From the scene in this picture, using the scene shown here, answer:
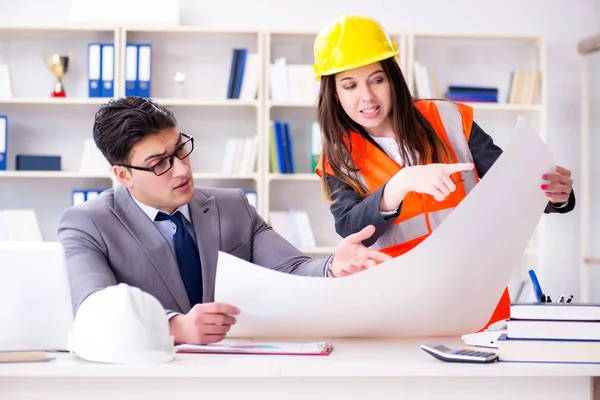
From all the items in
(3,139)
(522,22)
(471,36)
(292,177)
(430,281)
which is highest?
(522,22)

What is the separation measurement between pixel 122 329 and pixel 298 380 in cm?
26

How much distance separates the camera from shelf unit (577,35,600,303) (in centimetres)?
462

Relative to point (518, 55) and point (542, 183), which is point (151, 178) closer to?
point (542, 183)

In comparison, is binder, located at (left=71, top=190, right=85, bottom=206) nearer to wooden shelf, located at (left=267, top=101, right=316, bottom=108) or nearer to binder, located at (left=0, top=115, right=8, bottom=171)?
binder, located at (left=0, top=115, right=8, bottom=171)

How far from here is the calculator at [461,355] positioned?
120cm

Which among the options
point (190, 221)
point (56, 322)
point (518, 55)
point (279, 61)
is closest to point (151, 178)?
point (190, 221)

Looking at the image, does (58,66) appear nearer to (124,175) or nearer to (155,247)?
(124,175)

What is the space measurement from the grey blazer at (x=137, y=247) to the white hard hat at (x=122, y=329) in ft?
1.29

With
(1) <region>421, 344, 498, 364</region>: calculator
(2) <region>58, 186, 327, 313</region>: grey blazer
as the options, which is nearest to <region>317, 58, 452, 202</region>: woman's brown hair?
(2) <region>58, 186, 327, 313</region>: grey blazer

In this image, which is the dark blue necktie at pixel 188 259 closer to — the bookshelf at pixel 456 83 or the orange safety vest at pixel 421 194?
the orange safety vest at pixel 421 194

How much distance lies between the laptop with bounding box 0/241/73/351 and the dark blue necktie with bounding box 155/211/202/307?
507 millimetres

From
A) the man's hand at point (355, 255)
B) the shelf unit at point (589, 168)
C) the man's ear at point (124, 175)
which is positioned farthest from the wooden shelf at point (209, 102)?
the man's hand at point (355, 255)

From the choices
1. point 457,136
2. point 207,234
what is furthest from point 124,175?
point 457,136

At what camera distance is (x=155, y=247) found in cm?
177
